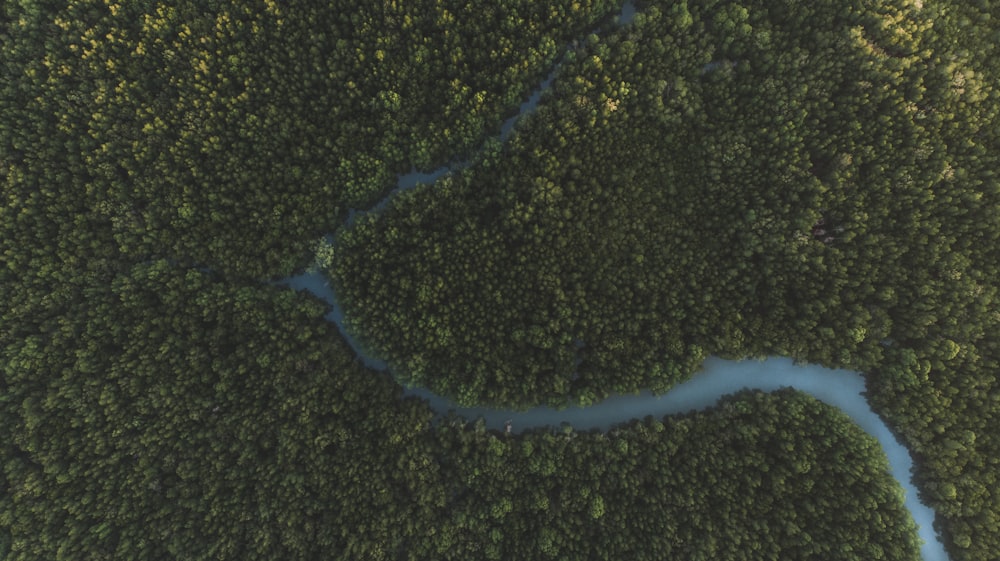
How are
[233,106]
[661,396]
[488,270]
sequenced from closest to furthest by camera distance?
[233,106]
[488,270]
[661,396]

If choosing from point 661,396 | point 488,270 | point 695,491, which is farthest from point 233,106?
point 695,491

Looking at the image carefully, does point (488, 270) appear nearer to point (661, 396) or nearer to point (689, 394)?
point (661, 396)

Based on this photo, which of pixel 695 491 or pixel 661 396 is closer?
pixel 695 491

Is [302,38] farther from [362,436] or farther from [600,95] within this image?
[362,436]

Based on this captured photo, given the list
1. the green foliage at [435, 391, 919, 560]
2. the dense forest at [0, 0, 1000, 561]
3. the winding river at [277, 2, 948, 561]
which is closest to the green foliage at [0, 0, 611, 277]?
the dense forest at [0, 0, 1000, 561]

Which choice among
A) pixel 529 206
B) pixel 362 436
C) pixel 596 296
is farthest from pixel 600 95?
pixel 362 436

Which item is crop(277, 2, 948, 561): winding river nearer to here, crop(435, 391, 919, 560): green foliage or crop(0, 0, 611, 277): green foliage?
crop(435, 391, 919, 560): green foliage
